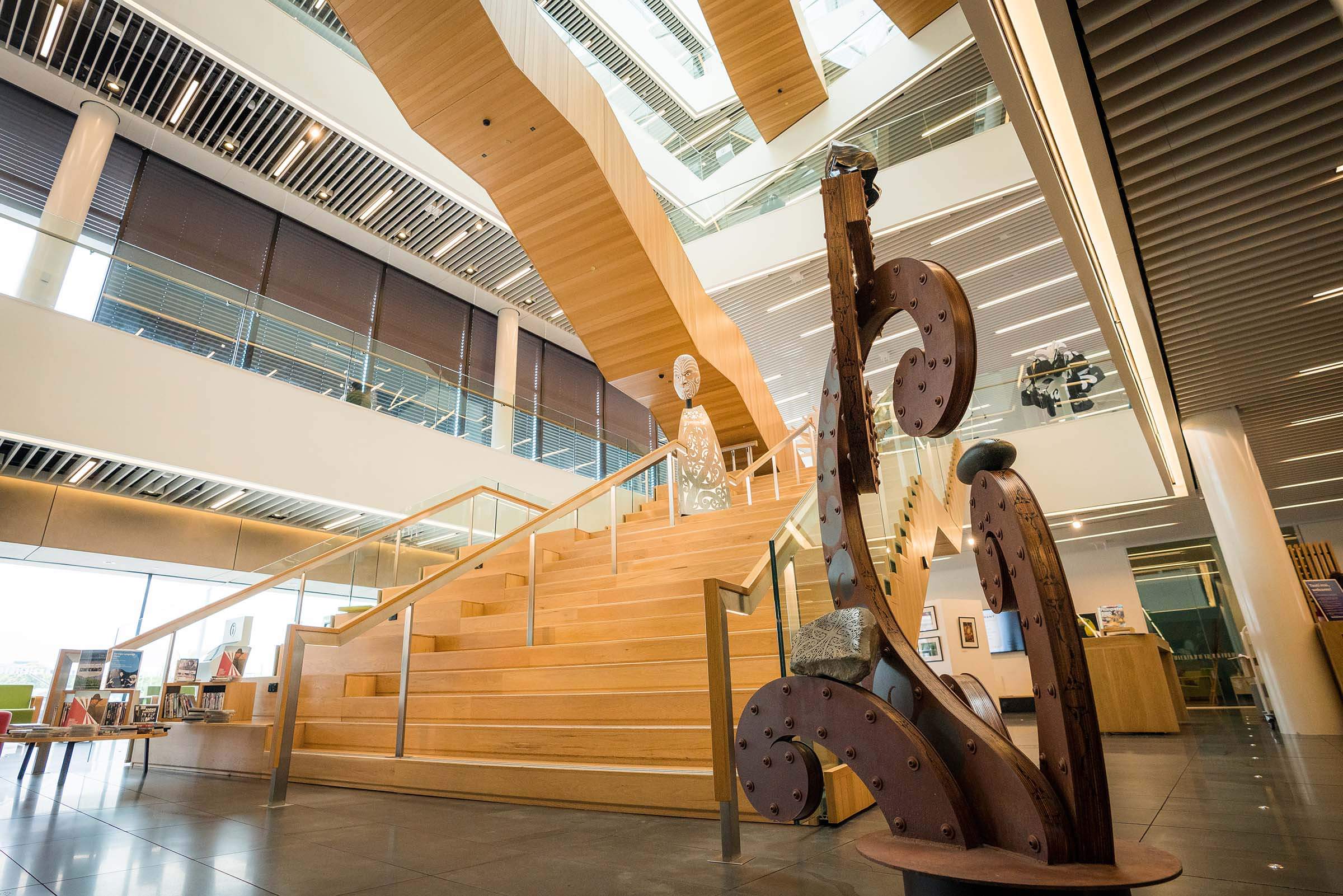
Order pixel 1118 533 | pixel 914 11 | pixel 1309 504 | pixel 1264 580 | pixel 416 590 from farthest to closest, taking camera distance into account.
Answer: pixel 1118 533 < pixel 1309 504 < pixel 914 11 < pixel 1264 580 < pixel 416 590

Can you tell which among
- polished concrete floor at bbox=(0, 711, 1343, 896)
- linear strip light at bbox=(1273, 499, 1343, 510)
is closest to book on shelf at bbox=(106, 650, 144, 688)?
polished concrete floor at bbox=(0, 711, 1343, 896)

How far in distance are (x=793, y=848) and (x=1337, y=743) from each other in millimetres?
5874

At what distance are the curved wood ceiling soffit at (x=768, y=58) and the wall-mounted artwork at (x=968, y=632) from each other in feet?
31.7

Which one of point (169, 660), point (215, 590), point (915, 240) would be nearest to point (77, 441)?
point (169, 660)

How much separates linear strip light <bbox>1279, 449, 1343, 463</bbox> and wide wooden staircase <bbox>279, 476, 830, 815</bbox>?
7.50m

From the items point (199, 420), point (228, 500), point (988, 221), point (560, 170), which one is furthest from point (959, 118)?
point (228, 500)

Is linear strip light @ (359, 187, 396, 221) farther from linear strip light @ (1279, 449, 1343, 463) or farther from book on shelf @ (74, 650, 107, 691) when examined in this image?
linear strip light @ (1279, 449, 1343, 463)

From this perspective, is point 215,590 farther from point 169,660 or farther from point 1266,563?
point 1266,563

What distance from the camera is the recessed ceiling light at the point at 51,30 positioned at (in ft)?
26.4

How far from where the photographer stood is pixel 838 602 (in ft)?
6.11

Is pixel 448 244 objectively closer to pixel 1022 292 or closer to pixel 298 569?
pixel 298 569

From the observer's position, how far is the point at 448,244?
40.1ft

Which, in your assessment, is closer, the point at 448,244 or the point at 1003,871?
the point at 1003,871

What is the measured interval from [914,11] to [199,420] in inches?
473
